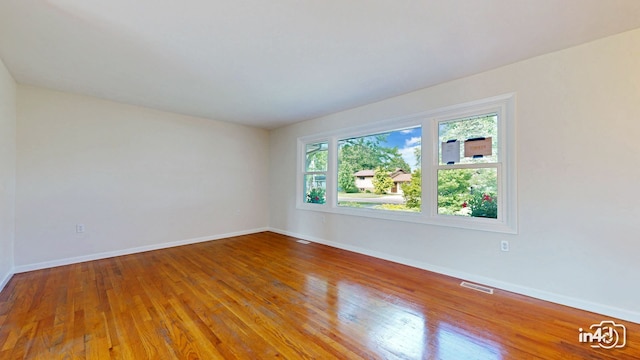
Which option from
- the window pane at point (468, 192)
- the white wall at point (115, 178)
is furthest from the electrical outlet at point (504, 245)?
the white wall at point (115, 178)

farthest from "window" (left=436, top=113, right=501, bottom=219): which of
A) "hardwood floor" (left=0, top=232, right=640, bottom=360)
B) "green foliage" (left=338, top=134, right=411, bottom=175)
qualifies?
"hardwood floor" (left=0, top=232, right=640, bottom=360)

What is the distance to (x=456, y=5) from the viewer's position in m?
1.81

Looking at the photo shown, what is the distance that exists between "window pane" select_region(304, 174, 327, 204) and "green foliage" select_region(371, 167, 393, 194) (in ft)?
3.67

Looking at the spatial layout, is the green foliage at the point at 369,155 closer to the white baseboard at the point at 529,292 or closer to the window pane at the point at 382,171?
the window pane at the point at 382,171

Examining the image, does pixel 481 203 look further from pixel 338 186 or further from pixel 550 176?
pixel 338 186

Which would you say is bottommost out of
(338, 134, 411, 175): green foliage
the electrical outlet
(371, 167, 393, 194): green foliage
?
the electrical outlet

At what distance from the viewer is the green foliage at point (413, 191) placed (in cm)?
352

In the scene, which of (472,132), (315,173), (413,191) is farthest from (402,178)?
(315,173)

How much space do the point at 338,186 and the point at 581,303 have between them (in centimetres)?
331

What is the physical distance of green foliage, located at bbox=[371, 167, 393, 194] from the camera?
3906 millimetres

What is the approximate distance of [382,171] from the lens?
402 cm

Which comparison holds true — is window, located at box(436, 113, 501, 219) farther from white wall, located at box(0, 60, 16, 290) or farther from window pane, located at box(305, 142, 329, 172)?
white wall, located at box(0, 60, 16, 290)

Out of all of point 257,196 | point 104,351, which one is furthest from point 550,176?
point 257,196

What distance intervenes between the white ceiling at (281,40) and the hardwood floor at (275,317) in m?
2.40
